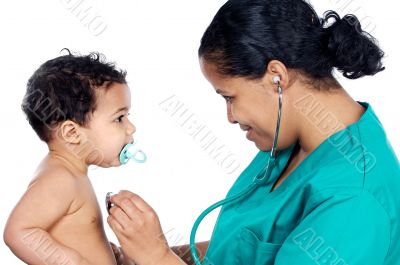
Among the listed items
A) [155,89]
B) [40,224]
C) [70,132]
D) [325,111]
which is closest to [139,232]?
[40,224]

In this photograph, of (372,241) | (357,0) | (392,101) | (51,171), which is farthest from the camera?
(392,101)

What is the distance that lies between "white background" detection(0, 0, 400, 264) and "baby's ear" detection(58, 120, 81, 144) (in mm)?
718

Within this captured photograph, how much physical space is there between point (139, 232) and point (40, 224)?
0.85 feet

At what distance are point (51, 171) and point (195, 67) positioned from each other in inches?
43.2

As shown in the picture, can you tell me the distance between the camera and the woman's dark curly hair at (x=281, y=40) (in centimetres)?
130

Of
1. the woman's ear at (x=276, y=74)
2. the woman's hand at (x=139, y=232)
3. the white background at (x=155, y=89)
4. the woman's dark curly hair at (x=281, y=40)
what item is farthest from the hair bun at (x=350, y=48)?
the white background at (x=155, y=89)

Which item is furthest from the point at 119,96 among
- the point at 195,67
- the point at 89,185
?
the point at 195,67

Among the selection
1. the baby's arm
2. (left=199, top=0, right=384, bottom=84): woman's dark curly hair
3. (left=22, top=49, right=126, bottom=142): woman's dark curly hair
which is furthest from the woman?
(left=22, top=49, right=126, bottom=142): woman's dark curly hair

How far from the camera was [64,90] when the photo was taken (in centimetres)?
150

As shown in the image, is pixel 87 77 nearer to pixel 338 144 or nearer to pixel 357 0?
pixel 338 144

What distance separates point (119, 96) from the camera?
157 centimetres

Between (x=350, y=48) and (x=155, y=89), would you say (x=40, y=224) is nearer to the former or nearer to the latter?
(x=350, y=48)

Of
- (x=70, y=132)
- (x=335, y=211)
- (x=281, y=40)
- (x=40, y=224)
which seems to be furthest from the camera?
(x=70, y=132)

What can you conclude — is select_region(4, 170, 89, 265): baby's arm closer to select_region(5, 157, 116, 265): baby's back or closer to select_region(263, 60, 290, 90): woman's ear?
select_region(5, 157, 116, 265): baby's back
